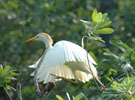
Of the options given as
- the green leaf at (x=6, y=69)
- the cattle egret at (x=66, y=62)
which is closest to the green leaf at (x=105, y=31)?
the cattle egret at (x=66, y=62)

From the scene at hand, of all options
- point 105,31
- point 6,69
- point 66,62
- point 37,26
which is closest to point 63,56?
point 66,62

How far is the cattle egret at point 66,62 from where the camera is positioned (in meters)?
2.76

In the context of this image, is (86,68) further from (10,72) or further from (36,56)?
(36,56)

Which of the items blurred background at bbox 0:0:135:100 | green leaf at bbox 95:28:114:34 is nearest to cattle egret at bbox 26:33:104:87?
green leaf at bbox 95:28:114:34

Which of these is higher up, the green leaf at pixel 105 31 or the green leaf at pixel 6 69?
the green leaf at pixel 105 31

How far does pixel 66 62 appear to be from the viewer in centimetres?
303

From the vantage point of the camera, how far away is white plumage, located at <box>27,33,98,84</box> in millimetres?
2762

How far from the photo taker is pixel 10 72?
8.27 feet

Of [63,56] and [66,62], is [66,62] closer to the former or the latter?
[66,62]

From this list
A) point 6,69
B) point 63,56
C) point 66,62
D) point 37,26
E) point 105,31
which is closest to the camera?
point 105,31

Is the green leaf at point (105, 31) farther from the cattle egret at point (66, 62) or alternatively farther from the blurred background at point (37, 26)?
the blurred background at point (37, 26)

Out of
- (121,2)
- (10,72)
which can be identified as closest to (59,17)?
(121,2)

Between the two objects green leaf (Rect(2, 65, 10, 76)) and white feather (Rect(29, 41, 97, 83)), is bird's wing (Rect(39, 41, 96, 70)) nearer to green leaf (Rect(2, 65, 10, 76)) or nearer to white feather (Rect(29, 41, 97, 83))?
white feather (Rect(29, 41, 97, 83))

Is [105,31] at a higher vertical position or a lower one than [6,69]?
higher
